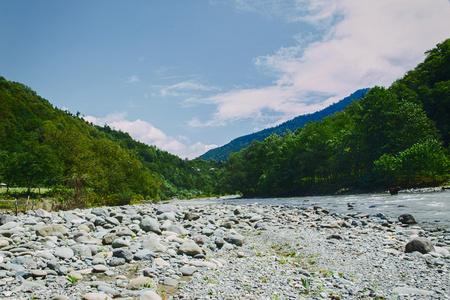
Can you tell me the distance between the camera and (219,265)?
24.1ft

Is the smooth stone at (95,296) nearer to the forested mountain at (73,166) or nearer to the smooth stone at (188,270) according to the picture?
the smooth stone at (188,270)

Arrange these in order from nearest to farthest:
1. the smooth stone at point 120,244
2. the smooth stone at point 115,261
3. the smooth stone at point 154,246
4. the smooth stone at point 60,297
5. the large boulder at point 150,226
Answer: the smooth stone at point 60,297 < the smooth stone at point 115,261 < the smooth stone at point 154,246 < the smooth stone at point 120,244 < the large boulder at point 150,226

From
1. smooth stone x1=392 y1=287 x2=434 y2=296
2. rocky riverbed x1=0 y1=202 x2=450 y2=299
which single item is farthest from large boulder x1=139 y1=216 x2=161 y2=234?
smooth stone x1=392 y1=287 x2=434 y2=296

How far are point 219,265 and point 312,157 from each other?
178 ft

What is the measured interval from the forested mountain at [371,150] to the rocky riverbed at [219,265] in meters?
31.7

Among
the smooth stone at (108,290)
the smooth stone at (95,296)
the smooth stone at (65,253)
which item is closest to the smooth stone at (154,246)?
the smooth stone at (65,253)

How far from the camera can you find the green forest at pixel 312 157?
36.7 m

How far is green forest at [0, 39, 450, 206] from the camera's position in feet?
120

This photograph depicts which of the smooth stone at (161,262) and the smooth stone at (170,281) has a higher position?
the smooth stone at (161,262)

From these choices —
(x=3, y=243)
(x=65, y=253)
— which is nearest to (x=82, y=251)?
(x=65, y=253)

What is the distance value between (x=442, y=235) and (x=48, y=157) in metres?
41.9

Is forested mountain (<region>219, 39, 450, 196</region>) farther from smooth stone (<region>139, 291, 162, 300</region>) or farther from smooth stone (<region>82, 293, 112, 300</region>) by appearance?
smooth stone (<region>82, 293, 112, 300</region>)

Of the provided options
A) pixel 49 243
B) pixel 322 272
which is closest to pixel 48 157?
pixel 49 243

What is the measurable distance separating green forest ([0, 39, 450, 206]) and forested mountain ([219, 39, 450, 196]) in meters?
0.14
